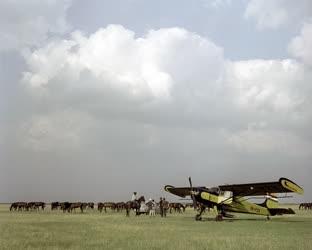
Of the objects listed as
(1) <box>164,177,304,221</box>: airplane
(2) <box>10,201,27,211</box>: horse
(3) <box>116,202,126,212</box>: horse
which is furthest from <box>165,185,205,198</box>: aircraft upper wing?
(2) <box>10,201,27,211</box>: horse

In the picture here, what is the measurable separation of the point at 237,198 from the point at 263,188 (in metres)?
2.25

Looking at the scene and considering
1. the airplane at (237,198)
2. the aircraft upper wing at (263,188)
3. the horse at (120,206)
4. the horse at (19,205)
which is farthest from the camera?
the horse at (120,206)

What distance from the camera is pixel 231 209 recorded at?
3262 cm

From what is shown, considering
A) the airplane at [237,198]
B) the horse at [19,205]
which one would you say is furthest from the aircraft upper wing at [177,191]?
the horse at [19,205]

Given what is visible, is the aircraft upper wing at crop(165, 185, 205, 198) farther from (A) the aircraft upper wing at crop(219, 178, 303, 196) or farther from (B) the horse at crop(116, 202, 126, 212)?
(B) the horse at crop(116, 202, 126, 212)

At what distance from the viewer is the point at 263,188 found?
31.5 m

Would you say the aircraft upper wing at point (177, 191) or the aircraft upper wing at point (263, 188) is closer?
the aircraft upper wing at point (263, 188)

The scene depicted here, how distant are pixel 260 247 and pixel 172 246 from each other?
2.50m

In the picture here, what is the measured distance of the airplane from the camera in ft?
102

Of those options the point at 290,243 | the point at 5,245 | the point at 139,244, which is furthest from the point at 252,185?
the point at 5,245

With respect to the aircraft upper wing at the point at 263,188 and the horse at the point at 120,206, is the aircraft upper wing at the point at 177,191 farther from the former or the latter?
the horse at the point at 120,206

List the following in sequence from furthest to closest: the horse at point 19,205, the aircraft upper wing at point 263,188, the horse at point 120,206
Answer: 1. the horse at point 120,206
2. the horse at point 19,205
3. the aircraft upper wing at point 263,188

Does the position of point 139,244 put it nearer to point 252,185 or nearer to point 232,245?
point 232,245

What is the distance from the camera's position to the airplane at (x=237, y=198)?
30984mm
